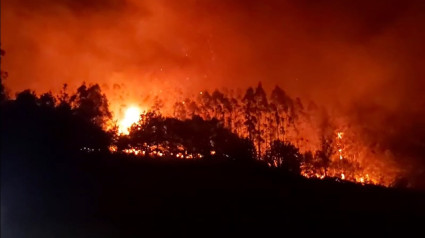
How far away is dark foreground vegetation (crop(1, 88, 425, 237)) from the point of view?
97.4ft

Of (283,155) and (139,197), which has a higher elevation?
(283,155)

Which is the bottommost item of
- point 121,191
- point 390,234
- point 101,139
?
point 390,234

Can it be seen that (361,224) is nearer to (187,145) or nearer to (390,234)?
(390,234)

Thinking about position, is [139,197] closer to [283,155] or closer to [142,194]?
[142,194]

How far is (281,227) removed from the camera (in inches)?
1304

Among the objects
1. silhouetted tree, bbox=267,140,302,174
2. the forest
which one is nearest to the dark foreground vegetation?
the forest

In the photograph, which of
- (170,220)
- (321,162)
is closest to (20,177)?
(170,220)

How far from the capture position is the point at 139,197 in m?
34.7

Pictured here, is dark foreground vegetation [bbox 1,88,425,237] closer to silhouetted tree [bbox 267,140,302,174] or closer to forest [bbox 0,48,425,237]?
forest [bbox 0,48,425,237]

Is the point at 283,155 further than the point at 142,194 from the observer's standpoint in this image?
Yes

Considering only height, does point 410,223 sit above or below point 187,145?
below

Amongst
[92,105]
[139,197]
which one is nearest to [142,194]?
[139,197]

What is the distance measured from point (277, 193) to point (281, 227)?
8600 mm

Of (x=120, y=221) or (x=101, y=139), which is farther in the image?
(x=101, y=139)
